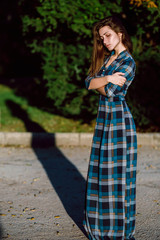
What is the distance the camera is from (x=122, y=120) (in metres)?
2.98

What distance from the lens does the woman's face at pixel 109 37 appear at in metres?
2.98

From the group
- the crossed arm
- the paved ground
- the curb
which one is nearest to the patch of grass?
the curb

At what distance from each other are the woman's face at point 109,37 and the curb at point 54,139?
4.39m

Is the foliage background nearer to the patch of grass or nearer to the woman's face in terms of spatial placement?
the patch of grass

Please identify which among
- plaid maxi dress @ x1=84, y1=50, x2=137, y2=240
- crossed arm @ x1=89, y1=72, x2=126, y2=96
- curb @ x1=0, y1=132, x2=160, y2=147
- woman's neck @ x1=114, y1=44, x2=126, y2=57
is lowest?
curb @ x1=0, y1=132, x2=160, y2=147

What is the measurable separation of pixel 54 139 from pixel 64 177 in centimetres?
201

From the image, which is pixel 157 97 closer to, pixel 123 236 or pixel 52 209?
pixel 52 209

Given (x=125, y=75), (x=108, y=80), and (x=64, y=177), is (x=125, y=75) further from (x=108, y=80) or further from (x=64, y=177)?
(x=64, y=177)

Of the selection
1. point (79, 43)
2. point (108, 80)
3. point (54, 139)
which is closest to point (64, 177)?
point (54, 139)

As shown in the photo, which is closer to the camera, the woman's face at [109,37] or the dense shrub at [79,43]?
the woman's face at [109,37]

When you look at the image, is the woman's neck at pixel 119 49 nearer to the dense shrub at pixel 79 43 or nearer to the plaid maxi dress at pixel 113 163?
the plaid maxi dress at pixel 113 163

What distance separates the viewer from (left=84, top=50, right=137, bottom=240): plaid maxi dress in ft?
9.78

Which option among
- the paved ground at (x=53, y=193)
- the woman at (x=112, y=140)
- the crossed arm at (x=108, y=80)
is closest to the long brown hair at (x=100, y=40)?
the woman at (x=112, y=140)

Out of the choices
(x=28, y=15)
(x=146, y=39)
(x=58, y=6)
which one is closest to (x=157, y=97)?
(x=146, y=39)
